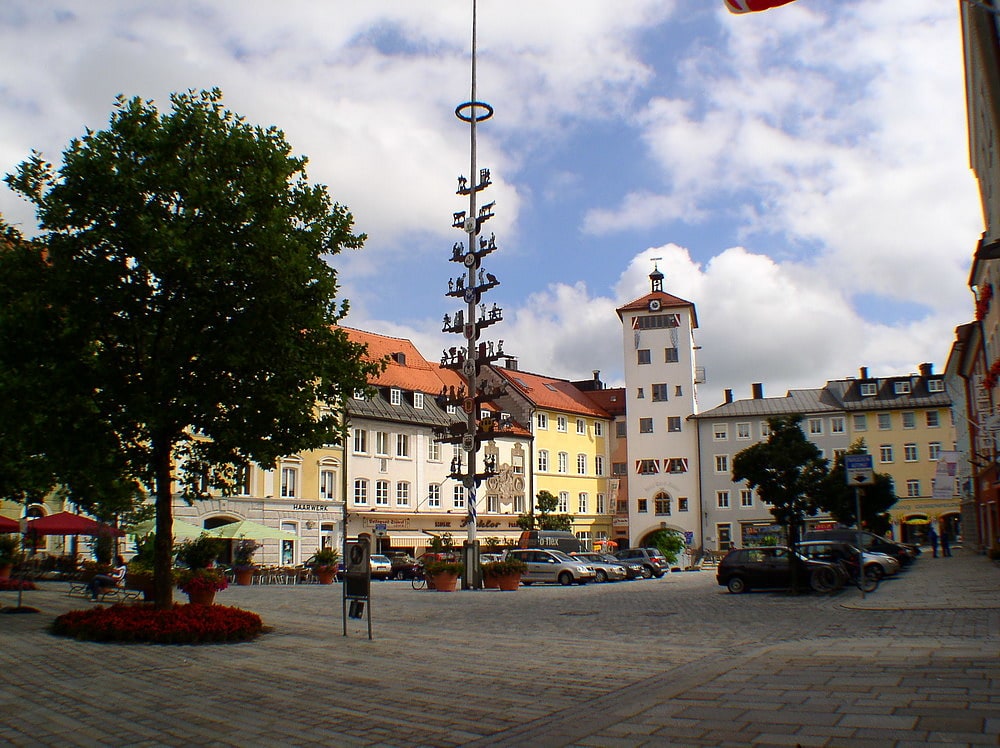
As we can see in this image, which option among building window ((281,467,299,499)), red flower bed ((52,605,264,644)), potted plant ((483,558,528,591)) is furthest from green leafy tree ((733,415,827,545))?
building window ((281,467,299,499))

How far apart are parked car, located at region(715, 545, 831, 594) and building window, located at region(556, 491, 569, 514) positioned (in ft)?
145

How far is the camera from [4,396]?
585 inches

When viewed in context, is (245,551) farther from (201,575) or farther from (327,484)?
(201,575)

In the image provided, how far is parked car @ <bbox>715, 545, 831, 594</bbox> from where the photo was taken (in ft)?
88.3

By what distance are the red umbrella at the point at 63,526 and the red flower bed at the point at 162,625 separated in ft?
45.3

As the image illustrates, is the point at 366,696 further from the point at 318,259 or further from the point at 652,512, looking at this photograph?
the point at 652,512

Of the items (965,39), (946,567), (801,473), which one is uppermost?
(965,39)

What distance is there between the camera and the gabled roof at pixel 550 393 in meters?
74.5

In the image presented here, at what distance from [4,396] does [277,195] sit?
5719mm

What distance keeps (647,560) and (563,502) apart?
2843 centimetres

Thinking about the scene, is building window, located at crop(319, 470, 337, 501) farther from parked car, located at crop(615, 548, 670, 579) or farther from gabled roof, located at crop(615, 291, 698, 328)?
gabled roof, located at crop(615, 291, 698, 328)

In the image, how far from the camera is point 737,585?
28.6 metres

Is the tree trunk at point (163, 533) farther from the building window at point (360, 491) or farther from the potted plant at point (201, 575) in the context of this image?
the building window at point (360, 491)

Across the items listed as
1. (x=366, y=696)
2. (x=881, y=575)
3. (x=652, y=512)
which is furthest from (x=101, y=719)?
(x=652, y=512)
